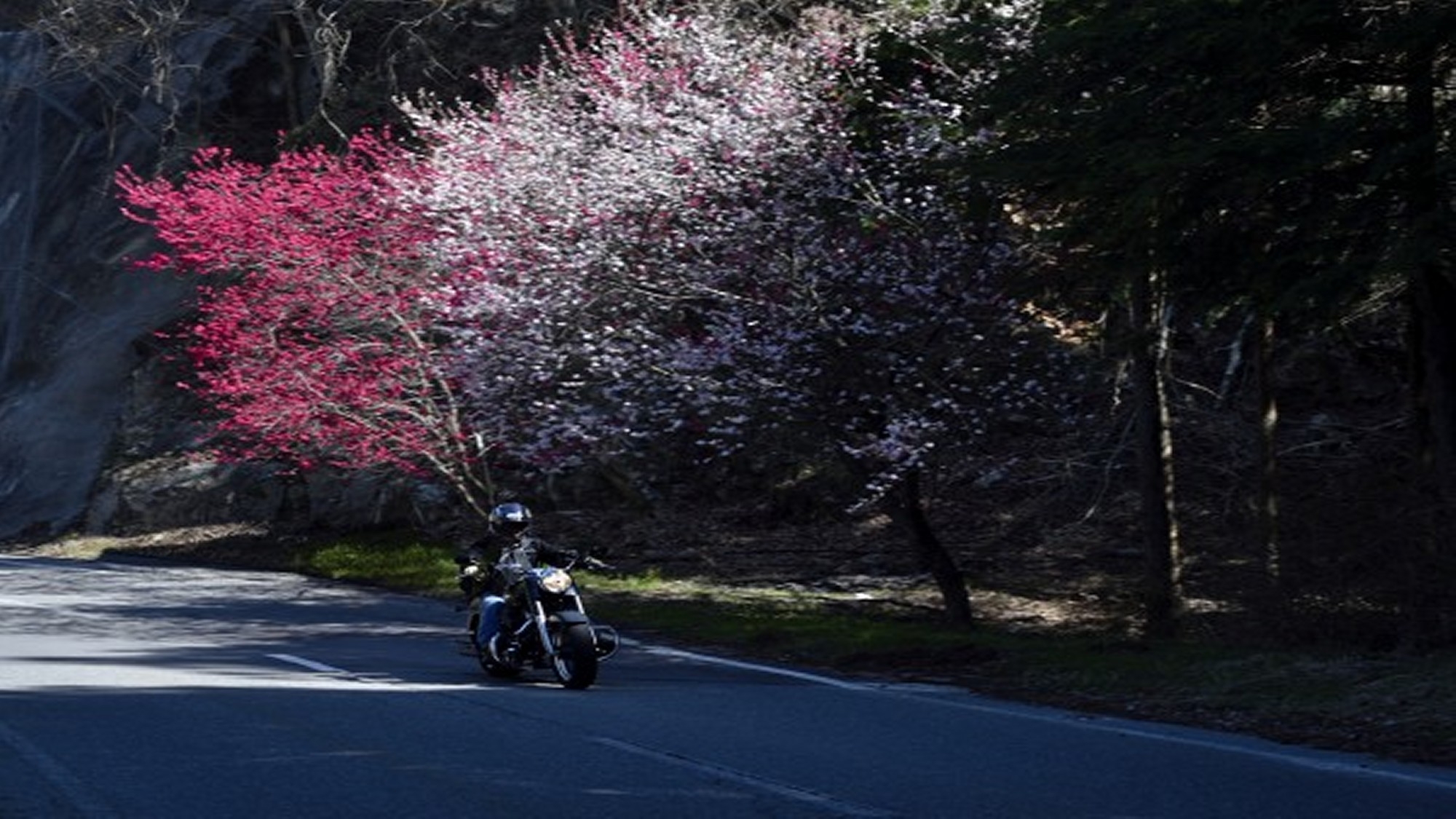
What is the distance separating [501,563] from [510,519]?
0.36 meters

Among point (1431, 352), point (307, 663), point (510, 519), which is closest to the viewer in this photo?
point (510, 519)

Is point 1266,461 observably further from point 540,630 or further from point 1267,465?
point 540,630

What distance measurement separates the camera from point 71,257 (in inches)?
1719

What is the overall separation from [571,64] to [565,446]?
5.55 m

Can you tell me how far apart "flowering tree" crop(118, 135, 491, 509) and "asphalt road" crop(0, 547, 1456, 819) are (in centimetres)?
767

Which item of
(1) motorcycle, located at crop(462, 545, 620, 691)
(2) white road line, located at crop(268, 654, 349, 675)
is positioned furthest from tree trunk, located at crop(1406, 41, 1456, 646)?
(2) white road line, located at crop(268, 654, 349, 675)

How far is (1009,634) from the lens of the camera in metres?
18.5

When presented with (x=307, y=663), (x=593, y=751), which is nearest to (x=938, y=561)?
(x=307, y=663)

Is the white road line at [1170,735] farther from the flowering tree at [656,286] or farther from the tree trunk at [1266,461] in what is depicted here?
the tree trunk at [1266,461]

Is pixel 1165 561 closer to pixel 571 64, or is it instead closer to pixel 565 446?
pixel 565 446

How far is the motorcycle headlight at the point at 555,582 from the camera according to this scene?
14328mm

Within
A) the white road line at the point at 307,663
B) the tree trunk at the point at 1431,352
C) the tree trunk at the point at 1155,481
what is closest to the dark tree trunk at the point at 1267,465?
the tree trunk at the point at 1155,481

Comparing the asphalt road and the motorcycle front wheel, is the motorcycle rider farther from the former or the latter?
the motorcycle front wheel

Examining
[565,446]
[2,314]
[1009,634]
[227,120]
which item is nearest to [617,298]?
[565,446]
